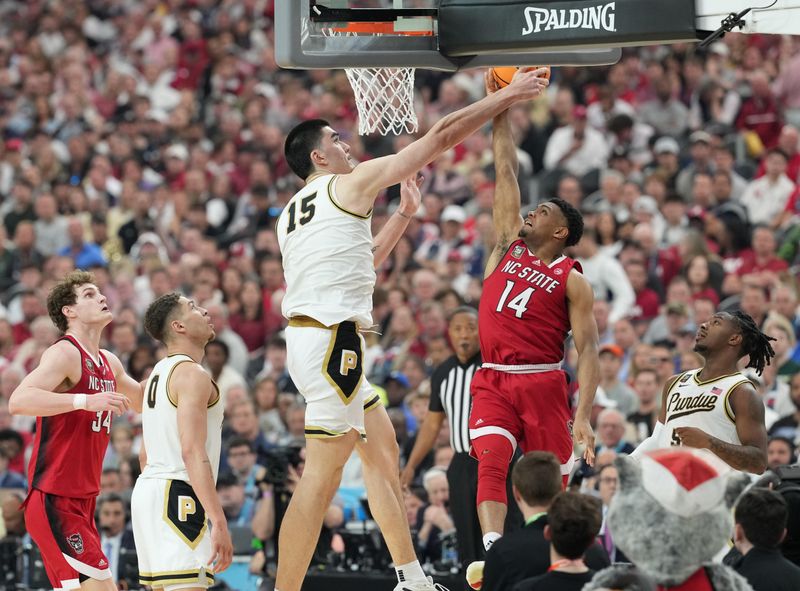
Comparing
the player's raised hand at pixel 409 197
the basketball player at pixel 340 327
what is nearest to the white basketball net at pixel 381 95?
the player's raised hand at pixel 409 197

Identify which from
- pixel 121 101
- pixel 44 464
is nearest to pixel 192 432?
pixel 44 464

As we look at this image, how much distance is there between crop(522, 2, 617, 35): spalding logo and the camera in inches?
297

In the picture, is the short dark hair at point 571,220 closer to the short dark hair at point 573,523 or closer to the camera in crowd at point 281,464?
the short dark hair at point 573,523

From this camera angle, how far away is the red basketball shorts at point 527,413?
8258 mm

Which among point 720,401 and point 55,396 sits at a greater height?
point 55,396

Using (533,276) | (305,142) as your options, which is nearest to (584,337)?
(533,276)

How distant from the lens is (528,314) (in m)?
8.33

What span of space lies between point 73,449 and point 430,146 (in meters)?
2.84

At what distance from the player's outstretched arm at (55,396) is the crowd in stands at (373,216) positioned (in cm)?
341

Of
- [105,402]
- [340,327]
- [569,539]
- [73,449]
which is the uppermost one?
[340,327]

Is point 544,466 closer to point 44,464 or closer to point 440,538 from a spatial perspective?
point 44,464

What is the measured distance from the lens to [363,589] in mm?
10766

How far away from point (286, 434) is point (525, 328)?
18.4ft

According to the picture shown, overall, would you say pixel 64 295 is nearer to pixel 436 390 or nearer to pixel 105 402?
pixel 105 402
